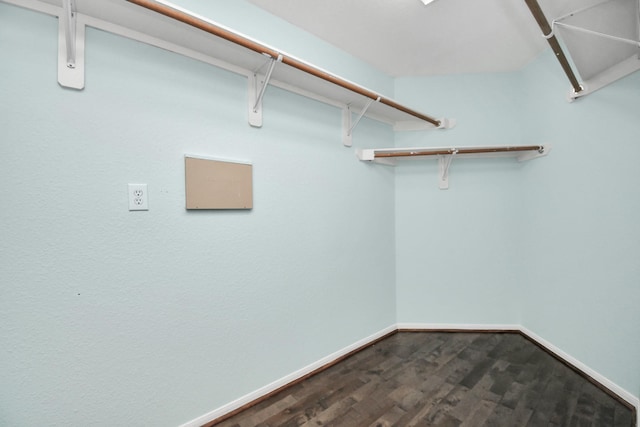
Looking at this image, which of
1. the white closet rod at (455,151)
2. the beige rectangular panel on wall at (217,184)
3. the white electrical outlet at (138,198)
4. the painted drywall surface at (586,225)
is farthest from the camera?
the white closet rod at (455,151)

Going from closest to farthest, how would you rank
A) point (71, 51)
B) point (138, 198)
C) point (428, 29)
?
point (71, 51), point (138, 198), point (428, 29)

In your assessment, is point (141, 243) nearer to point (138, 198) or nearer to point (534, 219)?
point (138, 198)

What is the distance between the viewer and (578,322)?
5.85 feet

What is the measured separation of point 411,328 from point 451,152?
159 centimetres

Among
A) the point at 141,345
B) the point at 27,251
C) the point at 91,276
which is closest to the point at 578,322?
the point at 141,345

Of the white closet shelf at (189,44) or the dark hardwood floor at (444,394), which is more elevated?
the white closet shelf at (189,44)

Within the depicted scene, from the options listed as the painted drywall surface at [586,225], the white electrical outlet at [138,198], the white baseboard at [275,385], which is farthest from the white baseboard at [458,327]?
the white electrical outlet at [138,198]

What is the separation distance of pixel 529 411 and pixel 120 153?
244 cm

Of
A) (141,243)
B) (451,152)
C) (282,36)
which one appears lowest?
(141,243)

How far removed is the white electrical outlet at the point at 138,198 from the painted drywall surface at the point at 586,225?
2.53m

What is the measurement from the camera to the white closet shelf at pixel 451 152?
80.0 inches

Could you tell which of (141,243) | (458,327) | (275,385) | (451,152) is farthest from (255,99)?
(458,327)

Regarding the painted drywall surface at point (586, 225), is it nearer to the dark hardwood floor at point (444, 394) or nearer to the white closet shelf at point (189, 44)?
the dark hardwood floor at point (444, 394)

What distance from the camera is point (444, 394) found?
1580 millimetres
